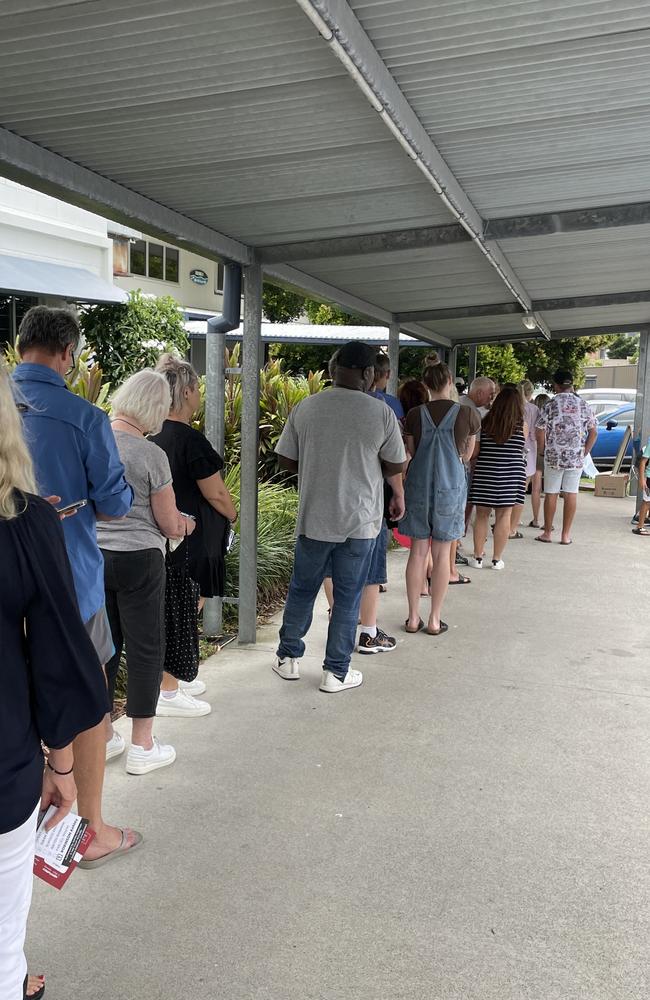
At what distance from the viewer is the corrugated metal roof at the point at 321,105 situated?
2586 millimetres

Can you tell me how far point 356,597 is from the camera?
4793 mm

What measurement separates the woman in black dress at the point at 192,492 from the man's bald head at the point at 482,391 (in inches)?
167

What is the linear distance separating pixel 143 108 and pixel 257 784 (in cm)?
291

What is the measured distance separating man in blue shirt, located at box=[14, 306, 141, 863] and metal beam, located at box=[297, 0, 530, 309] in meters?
1.31

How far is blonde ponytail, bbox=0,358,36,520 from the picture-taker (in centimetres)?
157

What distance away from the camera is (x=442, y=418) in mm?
5848

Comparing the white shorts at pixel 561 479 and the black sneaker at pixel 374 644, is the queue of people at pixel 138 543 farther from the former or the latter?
the white shorts at pixel 561 479

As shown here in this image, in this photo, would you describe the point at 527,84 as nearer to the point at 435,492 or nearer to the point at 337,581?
the point at 337,581

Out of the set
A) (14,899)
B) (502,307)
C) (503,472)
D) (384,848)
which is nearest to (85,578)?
(14,899)

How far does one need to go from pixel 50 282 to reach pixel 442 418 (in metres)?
12.3

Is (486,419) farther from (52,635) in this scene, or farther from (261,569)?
(52,635)

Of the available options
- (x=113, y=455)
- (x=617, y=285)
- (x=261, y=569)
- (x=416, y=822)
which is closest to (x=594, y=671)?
(x=416, y=822)

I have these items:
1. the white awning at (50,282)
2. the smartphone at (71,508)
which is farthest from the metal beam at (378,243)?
the white awning at (50,282)

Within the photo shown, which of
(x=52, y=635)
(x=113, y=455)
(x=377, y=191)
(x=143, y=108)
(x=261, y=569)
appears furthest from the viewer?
(x=261, y=569)
